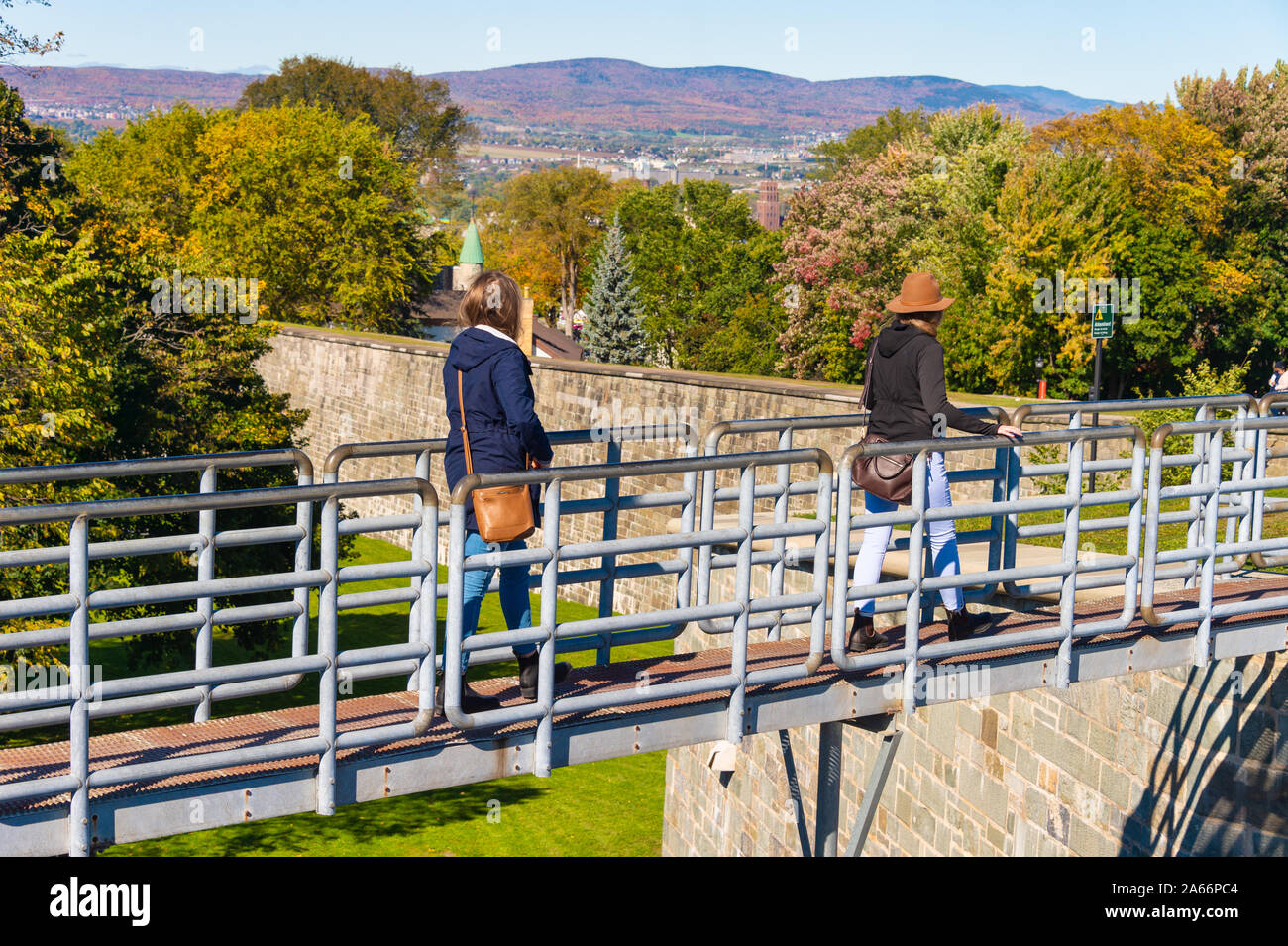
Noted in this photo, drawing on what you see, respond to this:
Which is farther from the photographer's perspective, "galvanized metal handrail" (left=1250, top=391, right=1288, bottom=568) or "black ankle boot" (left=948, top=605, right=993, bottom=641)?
"galvanized metal handrail" (left=1250, top=391, right=1288, bottom=568)

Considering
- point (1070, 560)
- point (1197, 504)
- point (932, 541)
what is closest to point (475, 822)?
point (1197, 504)

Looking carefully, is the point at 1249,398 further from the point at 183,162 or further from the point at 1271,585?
the point at 183,162

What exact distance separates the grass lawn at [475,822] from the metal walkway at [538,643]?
12488 mm

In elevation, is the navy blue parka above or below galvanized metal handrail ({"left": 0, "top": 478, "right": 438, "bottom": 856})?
above

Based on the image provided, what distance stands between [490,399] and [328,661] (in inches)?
46.1

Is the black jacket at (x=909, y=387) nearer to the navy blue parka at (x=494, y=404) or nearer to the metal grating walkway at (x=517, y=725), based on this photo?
the metal grating walkway at (x=517, y=725)

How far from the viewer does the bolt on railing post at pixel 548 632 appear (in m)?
4.89

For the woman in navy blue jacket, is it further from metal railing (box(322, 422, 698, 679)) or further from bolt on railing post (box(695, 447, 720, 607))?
bolt on railing post (box(695, 447, 720, 607))

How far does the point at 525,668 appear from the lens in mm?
5488

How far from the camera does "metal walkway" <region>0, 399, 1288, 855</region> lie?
4.38m

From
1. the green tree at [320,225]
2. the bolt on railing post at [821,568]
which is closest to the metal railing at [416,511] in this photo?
the bolt on railing post at [821,568]

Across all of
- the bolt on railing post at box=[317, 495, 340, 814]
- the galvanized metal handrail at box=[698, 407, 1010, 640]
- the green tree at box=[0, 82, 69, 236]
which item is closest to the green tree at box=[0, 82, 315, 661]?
the green tree at box=[0, 82, 69, 236]
